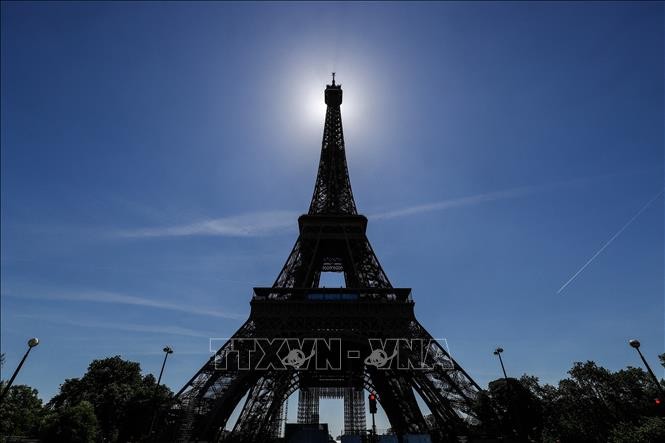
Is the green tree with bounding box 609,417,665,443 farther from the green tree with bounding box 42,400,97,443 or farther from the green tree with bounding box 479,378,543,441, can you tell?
the green tree with bounding box 42,400,97,443

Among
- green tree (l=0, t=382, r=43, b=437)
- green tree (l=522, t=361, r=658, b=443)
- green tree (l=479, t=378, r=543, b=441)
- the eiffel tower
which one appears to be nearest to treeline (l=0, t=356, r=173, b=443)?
green tree (l=0, t=382, r=43, b=437)

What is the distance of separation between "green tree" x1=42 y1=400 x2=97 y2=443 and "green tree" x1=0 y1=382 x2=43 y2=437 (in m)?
5.75

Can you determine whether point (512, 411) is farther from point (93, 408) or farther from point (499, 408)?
point (93, 408)

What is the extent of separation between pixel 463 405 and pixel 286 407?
28090mm

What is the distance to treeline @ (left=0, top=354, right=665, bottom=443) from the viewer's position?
A: 33594 mm

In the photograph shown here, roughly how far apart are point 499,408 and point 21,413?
6256cm

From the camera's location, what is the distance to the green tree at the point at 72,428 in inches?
1356

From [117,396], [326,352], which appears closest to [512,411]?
[326,352]

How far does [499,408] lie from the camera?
29781mm

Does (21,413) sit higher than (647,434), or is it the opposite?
(21,413)

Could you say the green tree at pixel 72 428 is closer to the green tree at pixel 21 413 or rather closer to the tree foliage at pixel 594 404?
the green tree at pixel 21 413

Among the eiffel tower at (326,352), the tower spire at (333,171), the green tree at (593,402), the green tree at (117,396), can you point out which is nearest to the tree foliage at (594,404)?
the green tree at (593,402)

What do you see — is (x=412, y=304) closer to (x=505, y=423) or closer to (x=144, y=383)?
(x=505, y=423)

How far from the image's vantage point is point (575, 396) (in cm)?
5453
